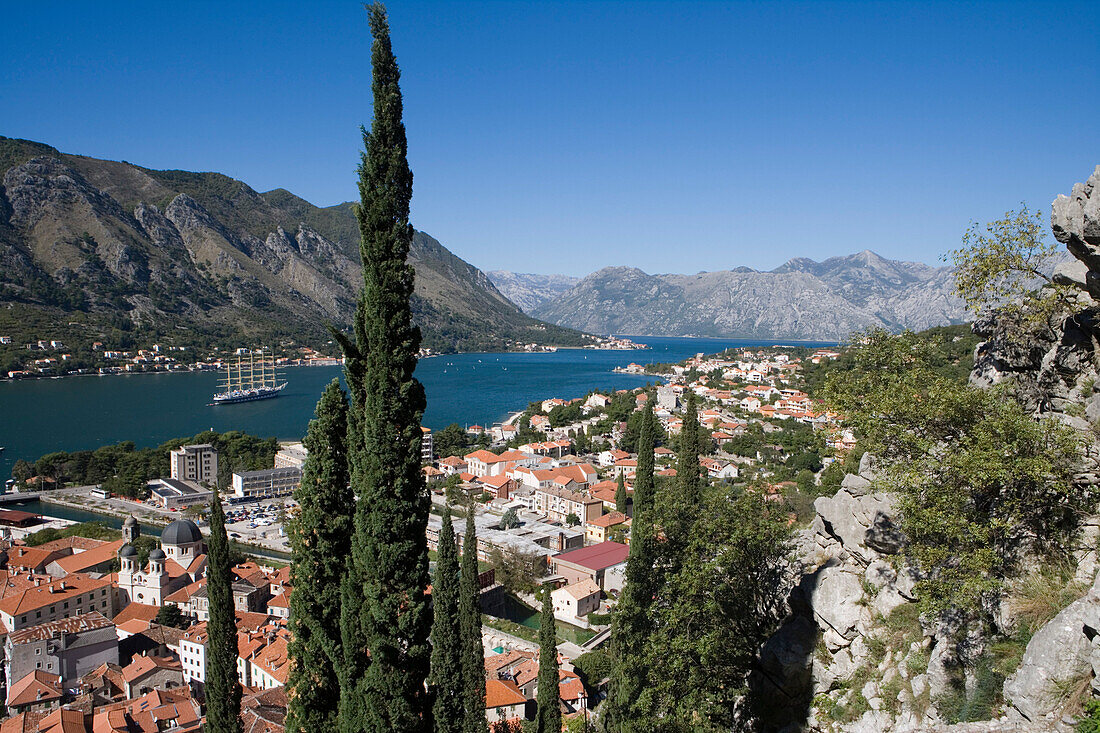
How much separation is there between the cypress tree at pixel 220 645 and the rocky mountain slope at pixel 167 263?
108741 millimetres

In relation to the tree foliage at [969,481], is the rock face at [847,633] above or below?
below

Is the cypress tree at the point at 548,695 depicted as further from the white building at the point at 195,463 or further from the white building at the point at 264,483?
the white building at the point at 195,463

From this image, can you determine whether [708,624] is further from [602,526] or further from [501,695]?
[602,526]

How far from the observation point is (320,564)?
261 inches

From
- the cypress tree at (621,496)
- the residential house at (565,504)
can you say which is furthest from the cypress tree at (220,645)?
the residential house at (565,504)

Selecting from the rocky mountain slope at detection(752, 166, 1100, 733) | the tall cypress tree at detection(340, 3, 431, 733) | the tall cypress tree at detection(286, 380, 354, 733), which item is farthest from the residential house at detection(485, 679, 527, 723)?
the tall cypress tree at detection(340, 3, 431, 733)

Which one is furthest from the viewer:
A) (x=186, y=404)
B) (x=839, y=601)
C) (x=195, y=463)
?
(x=186, y=404)

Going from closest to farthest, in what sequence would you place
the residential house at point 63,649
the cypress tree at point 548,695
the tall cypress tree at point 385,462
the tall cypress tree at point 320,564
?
the tall cypress tree at point 385,462, the tall cypress tree at point 320,564, the cypress tree at point 548,695, the residential house at point 63,649

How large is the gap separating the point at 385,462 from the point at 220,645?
6.58m

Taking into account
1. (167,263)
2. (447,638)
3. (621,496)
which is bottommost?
(621,496)

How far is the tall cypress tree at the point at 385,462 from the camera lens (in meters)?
5.36

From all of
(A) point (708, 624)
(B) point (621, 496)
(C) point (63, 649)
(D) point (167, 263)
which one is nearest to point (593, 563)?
(B) point (621, 496)

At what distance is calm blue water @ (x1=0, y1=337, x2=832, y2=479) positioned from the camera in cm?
5450

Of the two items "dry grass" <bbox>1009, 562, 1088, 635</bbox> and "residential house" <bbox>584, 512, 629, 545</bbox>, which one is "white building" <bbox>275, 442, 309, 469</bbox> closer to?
"residential house" <bbox>584, 512, 629, 545</bbox>
